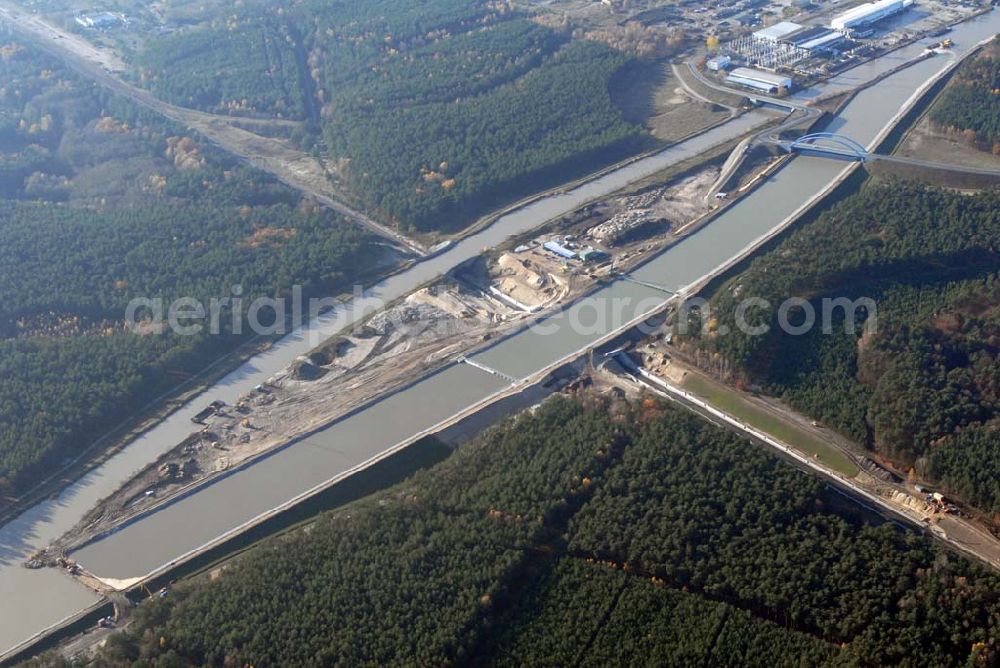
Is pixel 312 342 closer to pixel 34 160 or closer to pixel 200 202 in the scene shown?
pixel 200 202

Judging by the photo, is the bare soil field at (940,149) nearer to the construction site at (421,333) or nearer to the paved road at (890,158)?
the paved road at (890,158)

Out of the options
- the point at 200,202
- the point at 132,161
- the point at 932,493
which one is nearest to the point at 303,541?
the point at 932,493

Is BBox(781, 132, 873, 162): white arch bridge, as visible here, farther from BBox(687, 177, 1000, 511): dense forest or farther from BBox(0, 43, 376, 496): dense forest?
BBox(0, 43, 376, 496): dense forest

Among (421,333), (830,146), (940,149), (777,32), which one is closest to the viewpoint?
(421,333)

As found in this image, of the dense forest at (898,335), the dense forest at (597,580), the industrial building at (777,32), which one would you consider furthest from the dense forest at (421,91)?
the dense forest at (597,580)

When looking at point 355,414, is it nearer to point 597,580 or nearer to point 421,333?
point 421,333

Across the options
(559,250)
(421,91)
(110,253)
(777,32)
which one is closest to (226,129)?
(421,91)

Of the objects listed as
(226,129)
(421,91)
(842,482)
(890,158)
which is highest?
(421,91)

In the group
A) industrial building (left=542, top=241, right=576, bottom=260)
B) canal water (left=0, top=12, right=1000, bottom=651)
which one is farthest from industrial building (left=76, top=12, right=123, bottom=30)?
industrial building (left=542, top=241, right=576, bottom=260)
